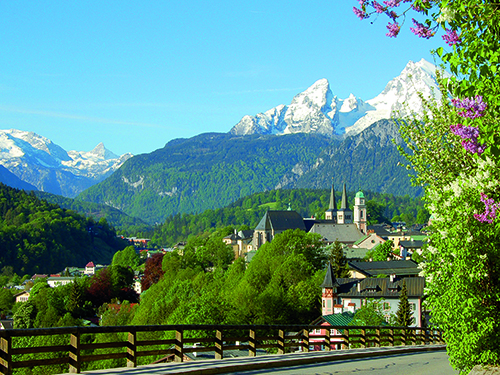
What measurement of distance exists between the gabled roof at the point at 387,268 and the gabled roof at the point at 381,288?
15398 millimetres

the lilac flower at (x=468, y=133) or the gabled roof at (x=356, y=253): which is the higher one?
the lilac flower at (x=468, y=133)

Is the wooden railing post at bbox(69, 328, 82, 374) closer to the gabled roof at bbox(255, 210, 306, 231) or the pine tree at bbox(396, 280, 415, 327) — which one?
the pine tree at bbox(396, 280, 415, 327)

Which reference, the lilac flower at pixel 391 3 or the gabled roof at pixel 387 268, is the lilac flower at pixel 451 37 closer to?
the lilac flower at pixel 391 3

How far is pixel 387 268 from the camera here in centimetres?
10600

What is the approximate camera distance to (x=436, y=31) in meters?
11.8

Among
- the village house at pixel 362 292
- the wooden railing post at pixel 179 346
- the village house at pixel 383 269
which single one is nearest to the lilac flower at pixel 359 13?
the wooden railing post at pixel 179 346

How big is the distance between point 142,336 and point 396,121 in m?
57.1

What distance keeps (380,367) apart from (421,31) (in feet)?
43.9

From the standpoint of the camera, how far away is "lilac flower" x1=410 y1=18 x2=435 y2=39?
11.8 meters

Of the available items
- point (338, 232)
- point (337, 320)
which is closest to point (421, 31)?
point (337, 320)

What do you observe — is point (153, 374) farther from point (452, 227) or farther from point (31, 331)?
point (452, 227)

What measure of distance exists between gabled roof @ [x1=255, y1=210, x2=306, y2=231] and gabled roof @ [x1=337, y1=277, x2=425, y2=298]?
3972 inches

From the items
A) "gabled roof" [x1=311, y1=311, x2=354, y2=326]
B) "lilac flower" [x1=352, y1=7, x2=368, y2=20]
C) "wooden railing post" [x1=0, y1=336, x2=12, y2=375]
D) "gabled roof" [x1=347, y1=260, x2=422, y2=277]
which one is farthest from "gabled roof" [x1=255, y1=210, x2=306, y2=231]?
"lilac flower" [x1=352, y1=7, x2=368, y2=20]

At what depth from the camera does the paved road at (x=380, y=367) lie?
1912 cm
